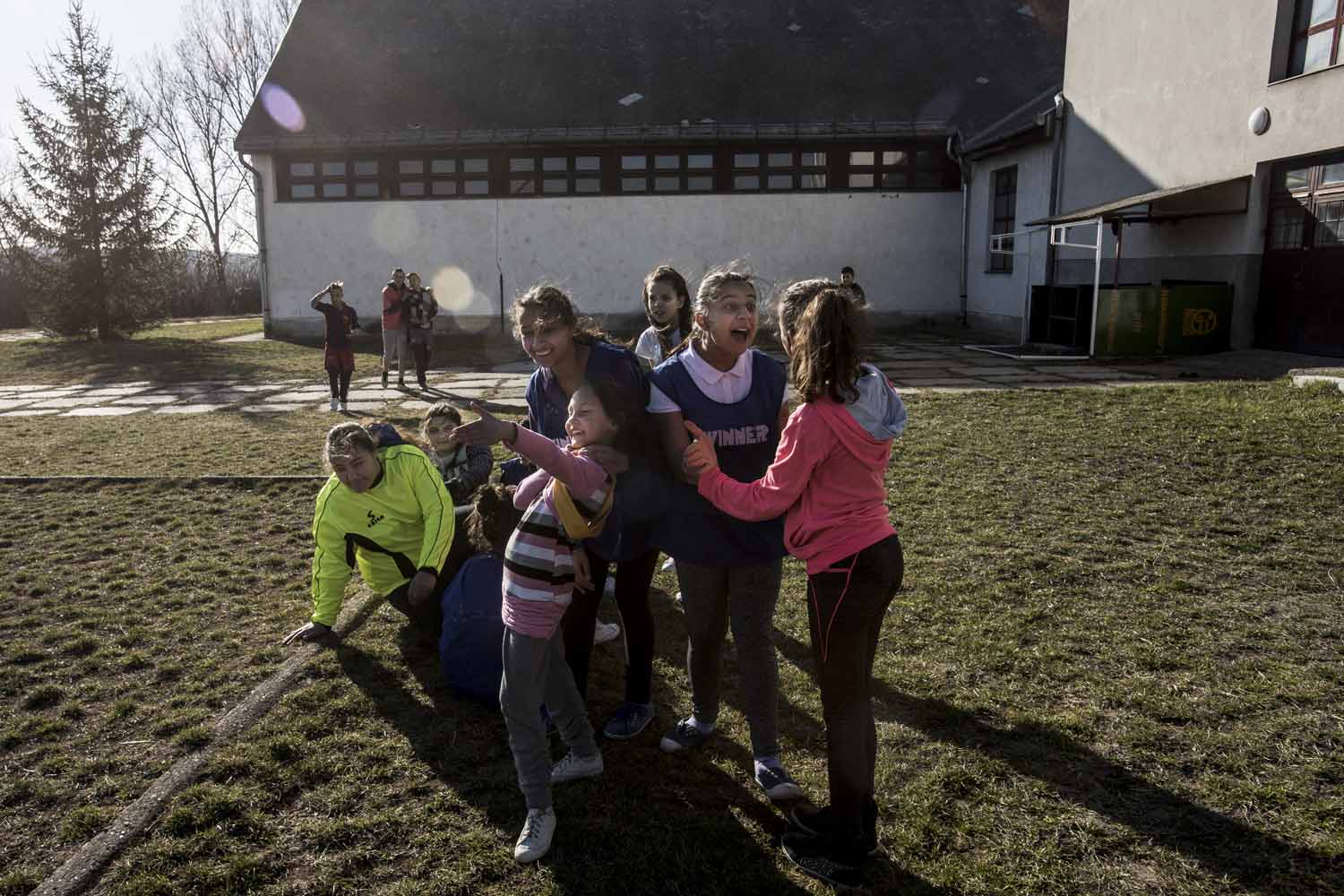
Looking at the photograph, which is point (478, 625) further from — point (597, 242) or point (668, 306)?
point (597, 242)

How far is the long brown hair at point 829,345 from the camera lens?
99.8 inches

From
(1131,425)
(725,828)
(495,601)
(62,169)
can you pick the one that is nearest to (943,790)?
(725,828)

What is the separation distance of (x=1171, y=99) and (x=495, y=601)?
15.3 m

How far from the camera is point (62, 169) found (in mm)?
23344

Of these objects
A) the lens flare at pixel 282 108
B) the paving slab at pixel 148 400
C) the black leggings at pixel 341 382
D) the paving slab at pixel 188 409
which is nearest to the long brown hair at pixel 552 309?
the black leggings at pixel 341 382

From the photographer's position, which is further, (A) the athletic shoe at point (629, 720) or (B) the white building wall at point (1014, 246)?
(B) the white building wall at point (1014, 246)

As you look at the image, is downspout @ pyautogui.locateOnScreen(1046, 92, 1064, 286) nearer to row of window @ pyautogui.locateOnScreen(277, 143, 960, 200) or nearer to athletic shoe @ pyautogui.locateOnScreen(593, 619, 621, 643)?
row of window @ pyautogui.locateOnScreen(277, 143, 960, 200)

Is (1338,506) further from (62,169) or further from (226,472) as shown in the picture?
(62,169)

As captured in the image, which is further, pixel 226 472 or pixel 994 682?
pixel 226 472

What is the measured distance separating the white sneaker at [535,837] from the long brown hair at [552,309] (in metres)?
1.50

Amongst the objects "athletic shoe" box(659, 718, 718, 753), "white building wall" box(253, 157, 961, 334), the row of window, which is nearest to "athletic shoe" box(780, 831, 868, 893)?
"athletic shoe" box(659, 718, 718, 753)

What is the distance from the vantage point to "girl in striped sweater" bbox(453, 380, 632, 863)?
2.75 m

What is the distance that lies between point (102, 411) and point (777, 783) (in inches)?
462

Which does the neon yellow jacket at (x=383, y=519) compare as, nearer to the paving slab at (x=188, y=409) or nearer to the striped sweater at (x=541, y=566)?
the striped sweater at (x=541, y=566)
